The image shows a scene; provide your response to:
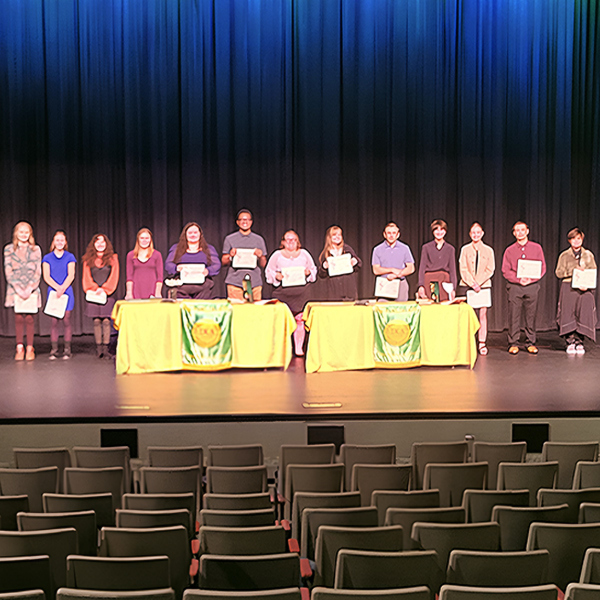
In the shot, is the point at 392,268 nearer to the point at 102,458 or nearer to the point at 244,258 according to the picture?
the point at 244,258

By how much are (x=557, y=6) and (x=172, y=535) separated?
35.4 feet

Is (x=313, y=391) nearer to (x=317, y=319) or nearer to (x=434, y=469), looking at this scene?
(x=317, y=319)

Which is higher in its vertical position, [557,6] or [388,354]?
[557,6]

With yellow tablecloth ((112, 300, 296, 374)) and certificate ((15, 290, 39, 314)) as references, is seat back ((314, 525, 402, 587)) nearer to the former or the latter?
yellow tablecloth ((112, 300, 296, 374))

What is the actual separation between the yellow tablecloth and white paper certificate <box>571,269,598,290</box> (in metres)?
3.46

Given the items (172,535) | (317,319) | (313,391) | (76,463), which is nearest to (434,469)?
(172,535)

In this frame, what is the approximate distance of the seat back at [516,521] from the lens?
3.27 meters

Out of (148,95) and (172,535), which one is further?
(148,95)

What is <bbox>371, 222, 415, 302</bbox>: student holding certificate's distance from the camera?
8.72 metres

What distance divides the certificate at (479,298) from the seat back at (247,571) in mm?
6336

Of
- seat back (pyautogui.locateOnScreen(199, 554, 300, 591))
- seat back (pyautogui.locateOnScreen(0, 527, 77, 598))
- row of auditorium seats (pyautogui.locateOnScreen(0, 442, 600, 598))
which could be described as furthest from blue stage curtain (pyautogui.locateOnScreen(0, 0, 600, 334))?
seat back (pyautogui.locateOnScreen(199, 554, 300, 591))

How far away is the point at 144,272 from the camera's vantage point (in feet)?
28.2

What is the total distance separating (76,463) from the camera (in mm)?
4645

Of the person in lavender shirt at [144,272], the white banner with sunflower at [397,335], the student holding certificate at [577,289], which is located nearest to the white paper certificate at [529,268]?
the student holding certificate at [577,289]
